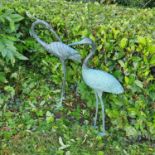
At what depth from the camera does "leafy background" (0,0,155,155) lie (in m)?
3.63

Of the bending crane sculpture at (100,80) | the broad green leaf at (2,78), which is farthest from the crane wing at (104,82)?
the broad green leaf at (2,78)

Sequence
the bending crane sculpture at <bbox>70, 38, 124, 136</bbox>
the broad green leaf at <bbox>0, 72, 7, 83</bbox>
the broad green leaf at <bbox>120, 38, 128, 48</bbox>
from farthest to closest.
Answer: the broad green leaf at <bbox>0, 72, 7, 83</bbox>
the broad green leaf at <bbox>120, 38, 128, 48</bbox>
the bending crane sculpture at <bbox>70, 38, 124, 136</bbox>

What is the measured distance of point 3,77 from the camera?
4.27 meters

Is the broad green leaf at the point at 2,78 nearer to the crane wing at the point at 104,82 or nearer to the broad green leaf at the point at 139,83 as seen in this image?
the crane wing at the point at 104,82

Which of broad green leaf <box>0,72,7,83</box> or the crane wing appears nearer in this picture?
the crane wing

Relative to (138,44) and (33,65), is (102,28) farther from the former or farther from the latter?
(33,65)

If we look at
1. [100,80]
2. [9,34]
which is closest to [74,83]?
[100,80]

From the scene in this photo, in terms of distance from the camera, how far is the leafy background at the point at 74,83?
3.63 metres

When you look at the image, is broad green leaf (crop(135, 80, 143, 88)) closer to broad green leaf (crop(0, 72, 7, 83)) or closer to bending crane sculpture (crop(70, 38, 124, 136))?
bending crane sculpture (crop(70, 38, 124, 136))

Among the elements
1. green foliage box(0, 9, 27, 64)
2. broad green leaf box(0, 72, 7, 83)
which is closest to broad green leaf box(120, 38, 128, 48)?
green foliage box(0, 9, 27, 64)

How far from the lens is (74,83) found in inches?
167

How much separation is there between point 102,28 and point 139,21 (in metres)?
0.54

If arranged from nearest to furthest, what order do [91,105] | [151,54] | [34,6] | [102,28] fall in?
[151,54] → [102,28] → [91,105] → [34,6]

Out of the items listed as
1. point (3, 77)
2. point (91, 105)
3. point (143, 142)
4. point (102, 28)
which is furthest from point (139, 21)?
point (3, 77)
